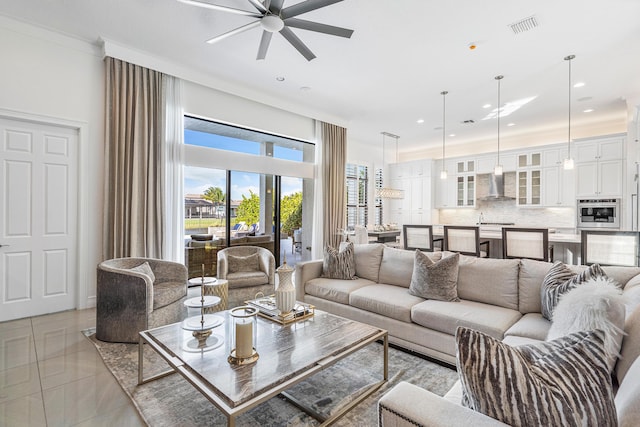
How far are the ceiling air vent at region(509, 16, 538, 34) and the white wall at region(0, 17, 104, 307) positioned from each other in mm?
4842

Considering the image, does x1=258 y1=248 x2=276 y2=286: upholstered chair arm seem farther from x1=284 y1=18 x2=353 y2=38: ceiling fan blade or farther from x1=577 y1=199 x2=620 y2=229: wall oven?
x1=577 y1=199 x2=620 y2=229: wall oven

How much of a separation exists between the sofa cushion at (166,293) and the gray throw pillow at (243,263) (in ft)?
2.62

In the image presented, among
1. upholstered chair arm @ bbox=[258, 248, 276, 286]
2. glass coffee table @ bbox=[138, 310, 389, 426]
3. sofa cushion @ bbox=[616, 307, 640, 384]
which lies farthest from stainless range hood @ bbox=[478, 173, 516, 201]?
sofa cushion @ bbox=[616, 307, 640, 384]

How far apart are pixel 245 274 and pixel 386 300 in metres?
1.98

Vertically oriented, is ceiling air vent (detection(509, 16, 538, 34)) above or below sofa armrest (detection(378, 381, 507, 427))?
above

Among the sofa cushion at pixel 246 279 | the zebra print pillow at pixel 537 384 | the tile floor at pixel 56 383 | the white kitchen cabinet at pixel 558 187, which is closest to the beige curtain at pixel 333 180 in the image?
the sofa cushion at pixel 246 279

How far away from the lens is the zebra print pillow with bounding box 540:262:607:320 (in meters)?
2.04

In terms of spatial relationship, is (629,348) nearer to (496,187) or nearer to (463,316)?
(463,316)

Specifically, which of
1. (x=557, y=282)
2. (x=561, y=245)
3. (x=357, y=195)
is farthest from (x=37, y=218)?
(x=561, y=245)

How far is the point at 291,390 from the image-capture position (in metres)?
2.08

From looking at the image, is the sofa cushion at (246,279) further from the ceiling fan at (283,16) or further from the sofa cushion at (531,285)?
the sofa cushion at (531,285)

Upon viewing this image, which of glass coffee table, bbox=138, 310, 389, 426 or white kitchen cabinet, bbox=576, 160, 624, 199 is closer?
glass coffee table, bbox=138, 310, 389, 426

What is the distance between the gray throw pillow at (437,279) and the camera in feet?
9.05

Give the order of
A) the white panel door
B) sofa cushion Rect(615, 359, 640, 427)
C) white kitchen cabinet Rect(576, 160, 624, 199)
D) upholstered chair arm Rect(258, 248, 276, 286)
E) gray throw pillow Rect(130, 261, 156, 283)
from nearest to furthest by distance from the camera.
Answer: sofa cushion Rect(615, 359, 640, 427) → gray throw pillow Rect(130, 261, 156, 283) → the white panel door → upholstered chair arm Rect(258, 248, 276, 286) → white kitchen cabinet Rect(576, 160, 624, 199)
